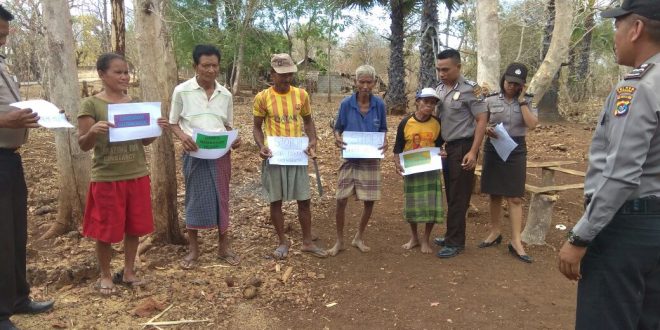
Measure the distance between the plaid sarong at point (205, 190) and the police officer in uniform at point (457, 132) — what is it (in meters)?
2.11

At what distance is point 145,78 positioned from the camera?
13.9 ft

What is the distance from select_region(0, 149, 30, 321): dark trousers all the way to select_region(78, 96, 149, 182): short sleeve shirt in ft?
1.60

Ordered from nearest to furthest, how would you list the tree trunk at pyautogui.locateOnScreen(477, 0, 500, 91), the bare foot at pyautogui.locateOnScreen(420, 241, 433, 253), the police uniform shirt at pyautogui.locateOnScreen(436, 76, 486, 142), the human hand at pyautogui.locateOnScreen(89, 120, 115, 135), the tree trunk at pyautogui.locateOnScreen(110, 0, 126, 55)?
1. the human hand at pyautogui.locateOnScreen(89, 120, 115, 135)
2. the police uniform shirt at pyautogui.locateOnScreen(436, 76, 486, 142)
3. the bare foot at pyautogui.locateOnScreen(420, 241, 433, 253)
4. the tree trunk at pyautogui.locateOnScreen(477, 0, 500, 91)
5. the tree trunk at pyautogui.locateOnScreen(110, 0, 126, 55)

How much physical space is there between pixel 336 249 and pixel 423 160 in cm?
123

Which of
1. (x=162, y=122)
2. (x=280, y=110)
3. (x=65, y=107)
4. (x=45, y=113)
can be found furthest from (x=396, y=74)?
(x=45, y=113)

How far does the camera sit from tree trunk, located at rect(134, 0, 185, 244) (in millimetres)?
4199

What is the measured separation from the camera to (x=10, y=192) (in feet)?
10.0

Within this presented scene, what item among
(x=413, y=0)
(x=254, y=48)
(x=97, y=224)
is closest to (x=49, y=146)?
(x=97, y=224)

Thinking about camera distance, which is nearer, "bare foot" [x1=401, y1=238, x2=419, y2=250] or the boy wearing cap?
the boy wearing cap

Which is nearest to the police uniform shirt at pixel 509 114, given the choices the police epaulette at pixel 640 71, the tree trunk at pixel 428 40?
the police epaulette at pixel 640 71

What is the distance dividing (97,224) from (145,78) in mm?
1446

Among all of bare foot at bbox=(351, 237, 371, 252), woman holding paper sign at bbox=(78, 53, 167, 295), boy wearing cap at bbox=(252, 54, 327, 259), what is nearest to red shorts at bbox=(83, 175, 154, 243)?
woman holding paper sign at bbox=(78, 53, 167, 295)

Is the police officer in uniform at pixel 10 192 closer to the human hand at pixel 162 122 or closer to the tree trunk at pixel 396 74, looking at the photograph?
the human hand at pixel 162 122

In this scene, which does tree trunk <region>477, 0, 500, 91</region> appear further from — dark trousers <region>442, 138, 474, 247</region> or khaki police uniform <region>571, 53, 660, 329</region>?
khaki police uniform <region>571, 53, 660, 329</region>
